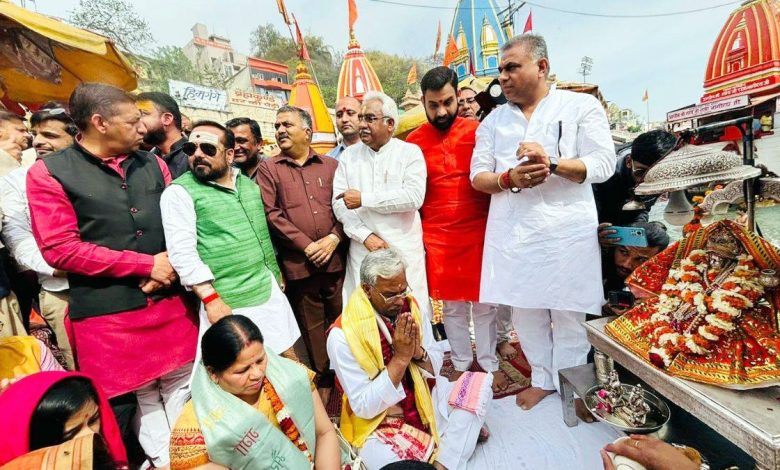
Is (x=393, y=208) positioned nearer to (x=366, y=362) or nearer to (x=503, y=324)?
(x=366, y=362)

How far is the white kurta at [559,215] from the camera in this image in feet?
8.05

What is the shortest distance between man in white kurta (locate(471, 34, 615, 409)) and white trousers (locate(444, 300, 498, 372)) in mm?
476

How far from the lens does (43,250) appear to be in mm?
2043

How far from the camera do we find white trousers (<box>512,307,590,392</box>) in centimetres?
265

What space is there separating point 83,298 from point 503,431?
2.80 meters

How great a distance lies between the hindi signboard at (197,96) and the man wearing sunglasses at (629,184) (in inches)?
977

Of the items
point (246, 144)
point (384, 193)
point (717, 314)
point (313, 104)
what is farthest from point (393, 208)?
point (313, 104)

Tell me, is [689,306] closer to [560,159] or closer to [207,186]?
[560,159]

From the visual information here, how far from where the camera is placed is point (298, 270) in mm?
3041

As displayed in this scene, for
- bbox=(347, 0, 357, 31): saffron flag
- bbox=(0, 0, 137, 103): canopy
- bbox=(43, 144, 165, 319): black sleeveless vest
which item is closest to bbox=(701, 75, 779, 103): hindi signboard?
bbox=(347, 0, 357, 31): saffron flag

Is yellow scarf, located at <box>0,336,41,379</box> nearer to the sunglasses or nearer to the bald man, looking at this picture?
the sunglasses

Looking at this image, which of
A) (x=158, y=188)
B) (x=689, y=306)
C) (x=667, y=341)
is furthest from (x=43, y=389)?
(x=689, y=306)

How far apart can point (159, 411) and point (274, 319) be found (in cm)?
93

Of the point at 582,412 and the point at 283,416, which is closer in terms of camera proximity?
the point at 283,416
